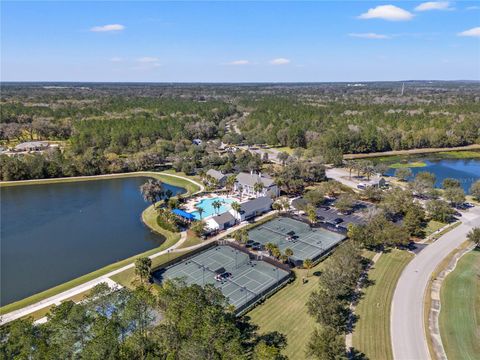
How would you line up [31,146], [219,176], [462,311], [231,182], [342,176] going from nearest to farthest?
[462,311] → [231,182] → [219,176] → [342,176] → [31,146]

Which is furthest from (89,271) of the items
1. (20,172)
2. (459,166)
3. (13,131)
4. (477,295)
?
(459,166)

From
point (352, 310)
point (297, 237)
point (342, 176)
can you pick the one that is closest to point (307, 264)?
point (297, 237)

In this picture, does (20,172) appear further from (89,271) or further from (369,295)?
(369,295)

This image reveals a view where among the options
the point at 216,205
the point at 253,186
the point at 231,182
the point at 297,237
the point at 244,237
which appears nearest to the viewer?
the point at 244,237

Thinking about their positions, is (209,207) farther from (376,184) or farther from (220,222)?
(376,184)

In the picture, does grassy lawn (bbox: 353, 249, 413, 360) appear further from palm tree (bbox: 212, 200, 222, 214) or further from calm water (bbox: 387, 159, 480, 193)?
calm water (bbox: 387, 159, 480, 193)

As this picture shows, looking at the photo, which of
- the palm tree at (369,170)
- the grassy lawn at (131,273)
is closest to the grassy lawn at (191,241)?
the grassy lawn at (131,273)
